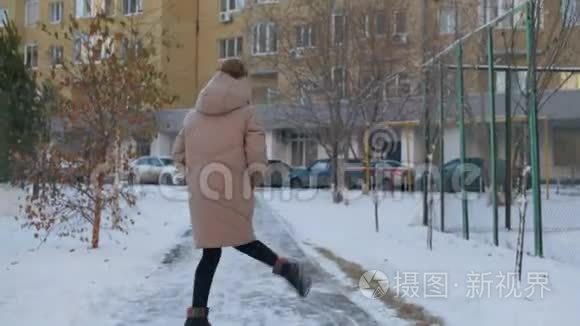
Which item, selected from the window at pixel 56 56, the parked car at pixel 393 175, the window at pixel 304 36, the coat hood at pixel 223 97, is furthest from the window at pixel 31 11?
the coat hood at pixel 223 97

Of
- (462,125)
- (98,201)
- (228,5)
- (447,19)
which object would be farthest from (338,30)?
(228,5)

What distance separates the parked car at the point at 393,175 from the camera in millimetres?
23719

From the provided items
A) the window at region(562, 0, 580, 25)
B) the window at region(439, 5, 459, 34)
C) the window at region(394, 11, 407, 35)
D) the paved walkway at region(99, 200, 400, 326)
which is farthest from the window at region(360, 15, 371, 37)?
the paved walkway at region(99, 200, 400, 326)

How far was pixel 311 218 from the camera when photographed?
45.0ft

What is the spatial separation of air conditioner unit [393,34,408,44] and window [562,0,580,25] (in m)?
7.83

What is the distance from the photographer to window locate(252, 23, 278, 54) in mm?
19922

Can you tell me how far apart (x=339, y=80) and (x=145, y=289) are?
13082 millimetres

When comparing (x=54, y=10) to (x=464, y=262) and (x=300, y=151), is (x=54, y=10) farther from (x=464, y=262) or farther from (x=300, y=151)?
(x=464, y=262)

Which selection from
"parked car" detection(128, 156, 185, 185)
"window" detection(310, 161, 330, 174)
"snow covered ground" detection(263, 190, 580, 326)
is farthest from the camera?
"parked car" detection(128, 156, 185, 185)

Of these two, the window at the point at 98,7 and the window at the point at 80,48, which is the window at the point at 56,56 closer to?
the window at the point at 80,48

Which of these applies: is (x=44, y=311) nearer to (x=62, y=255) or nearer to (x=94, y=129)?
(x=62, y=255)

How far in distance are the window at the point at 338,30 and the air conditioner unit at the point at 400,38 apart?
5.84 feet

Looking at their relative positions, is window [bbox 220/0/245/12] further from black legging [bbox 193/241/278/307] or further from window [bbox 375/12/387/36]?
black legging [bbox 193/241/278/307]

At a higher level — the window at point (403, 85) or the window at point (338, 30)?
the window at point (338, 30)
